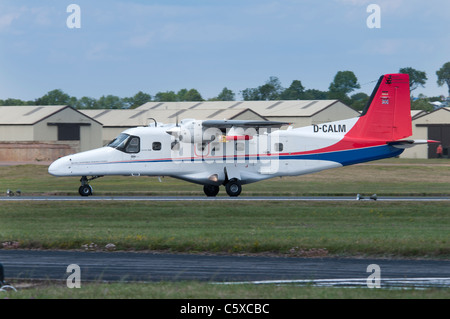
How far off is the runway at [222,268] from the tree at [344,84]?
104 meters

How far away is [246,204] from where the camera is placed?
99.9ft

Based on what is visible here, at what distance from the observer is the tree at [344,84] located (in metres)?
122

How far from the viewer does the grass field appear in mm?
12719

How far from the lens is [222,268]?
16031 mm

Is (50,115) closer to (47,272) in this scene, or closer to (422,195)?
(422,195)

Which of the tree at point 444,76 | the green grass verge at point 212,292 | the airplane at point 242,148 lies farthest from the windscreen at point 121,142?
the tree at point 444,76

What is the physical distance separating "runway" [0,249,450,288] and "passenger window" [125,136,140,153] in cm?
1560

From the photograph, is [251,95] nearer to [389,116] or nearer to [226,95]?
[226,95]

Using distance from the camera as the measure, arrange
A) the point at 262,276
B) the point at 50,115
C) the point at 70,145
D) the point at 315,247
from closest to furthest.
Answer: the point at 262,276, the point at 315,247, the point at 70,145, the point at 50,115

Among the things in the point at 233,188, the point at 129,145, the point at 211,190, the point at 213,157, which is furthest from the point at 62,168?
the point at 233,188
